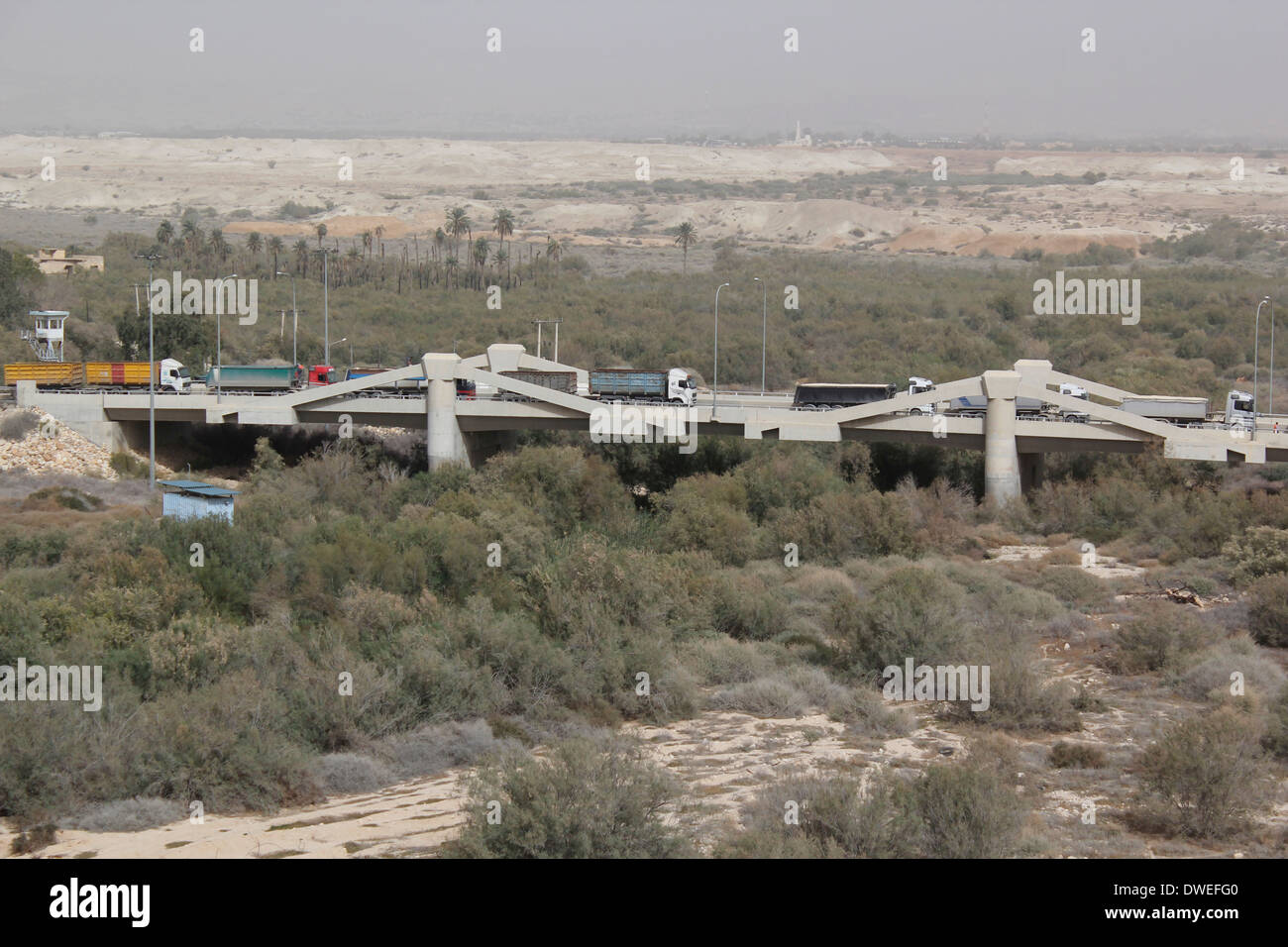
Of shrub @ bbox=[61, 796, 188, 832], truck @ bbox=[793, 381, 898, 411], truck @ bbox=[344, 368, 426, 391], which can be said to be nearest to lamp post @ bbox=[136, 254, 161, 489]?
truck @ bbox=[344, 368, 426, 391]

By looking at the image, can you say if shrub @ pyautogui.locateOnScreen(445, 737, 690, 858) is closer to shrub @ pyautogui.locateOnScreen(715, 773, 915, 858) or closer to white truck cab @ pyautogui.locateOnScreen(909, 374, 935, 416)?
shrub @ pyautogui.locateOnScreen(715, 773, 915, 858)

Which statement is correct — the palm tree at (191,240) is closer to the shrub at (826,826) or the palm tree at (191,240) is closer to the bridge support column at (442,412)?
the bridge support column at (442,412)

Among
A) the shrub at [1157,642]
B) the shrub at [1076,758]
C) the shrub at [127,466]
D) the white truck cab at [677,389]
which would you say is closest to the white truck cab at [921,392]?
the white truck cab at [677,389]

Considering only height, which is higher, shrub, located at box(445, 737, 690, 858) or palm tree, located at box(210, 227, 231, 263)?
palm tree, located at box(210, 227, 231, 263)

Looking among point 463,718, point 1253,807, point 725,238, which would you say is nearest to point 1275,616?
point 1253,807

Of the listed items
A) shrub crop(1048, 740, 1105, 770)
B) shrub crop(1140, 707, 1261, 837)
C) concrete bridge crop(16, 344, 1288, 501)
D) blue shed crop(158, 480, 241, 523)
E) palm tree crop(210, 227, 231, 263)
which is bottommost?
shrub crop(1048, 740, 1105, 770)
